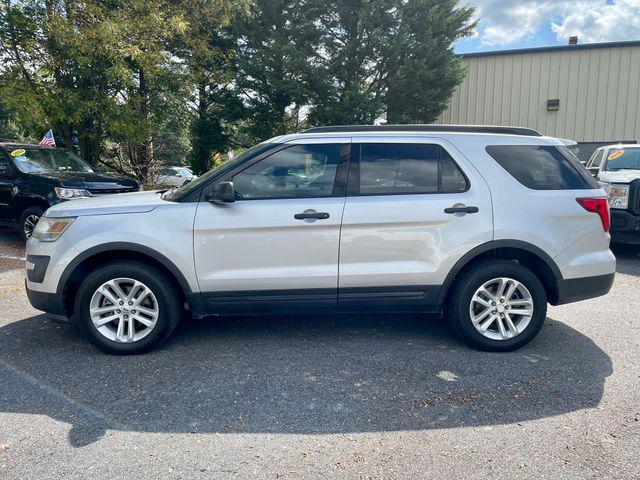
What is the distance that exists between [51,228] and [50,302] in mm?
606

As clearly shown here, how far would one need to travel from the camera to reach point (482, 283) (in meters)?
4.00

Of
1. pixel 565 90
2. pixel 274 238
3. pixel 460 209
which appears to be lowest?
pixel 274 238

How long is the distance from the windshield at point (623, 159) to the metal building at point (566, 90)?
8683 millimetres

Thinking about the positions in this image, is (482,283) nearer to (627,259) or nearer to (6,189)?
(627,259)

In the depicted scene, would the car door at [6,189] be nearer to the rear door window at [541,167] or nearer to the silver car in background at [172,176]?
the silver car in background at [172,176]

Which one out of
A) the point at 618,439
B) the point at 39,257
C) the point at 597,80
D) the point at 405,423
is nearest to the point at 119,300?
the point at 39,257

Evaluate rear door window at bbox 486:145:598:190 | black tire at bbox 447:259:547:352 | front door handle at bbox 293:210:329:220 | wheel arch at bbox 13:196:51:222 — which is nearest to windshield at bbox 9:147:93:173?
wheel arch at bbox 13:196:51:222

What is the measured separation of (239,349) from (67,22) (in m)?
9.64

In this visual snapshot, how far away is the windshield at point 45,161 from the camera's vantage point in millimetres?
8477

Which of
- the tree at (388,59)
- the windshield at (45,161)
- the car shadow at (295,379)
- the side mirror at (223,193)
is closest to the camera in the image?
the car shadow at (295,379)

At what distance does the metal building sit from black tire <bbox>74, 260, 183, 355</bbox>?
1659 centimetres

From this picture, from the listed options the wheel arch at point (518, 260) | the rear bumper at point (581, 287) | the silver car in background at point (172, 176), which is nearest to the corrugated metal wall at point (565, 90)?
the silver car in background at point (172, 176)

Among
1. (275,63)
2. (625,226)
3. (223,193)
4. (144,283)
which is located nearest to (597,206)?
(223,193)

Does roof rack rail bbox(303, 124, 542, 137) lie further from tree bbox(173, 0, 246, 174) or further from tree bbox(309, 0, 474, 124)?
tree bbox(309, 0, 474, 124)
